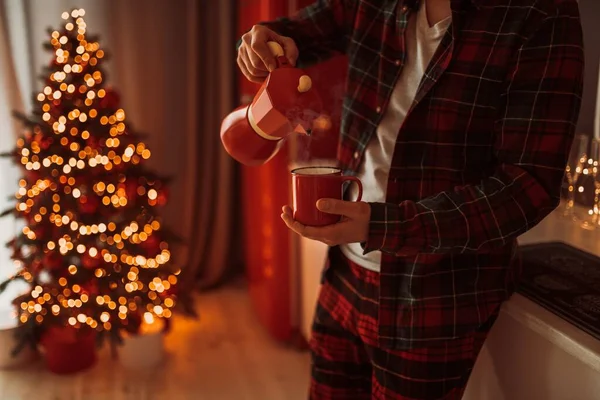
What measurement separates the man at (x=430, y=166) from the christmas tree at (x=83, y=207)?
3.64ft

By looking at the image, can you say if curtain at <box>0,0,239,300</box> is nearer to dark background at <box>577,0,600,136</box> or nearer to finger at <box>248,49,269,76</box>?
finger at <box>248,49,269,76</box>

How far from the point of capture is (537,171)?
90 cm

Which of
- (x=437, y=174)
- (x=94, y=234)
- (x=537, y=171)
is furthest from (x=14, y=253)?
(x=537, y=171)

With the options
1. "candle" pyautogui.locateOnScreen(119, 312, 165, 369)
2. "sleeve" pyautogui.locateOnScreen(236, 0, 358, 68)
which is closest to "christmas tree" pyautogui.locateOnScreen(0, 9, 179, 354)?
"candle" pyautogui.locateOnScreen(119, 312, 165, 369)

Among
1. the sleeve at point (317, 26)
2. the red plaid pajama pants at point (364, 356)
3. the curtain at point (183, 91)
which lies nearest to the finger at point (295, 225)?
the red plaid pajama pants at point (364, 356)

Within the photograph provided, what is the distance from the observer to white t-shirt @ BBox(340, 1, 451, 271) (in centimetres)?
105

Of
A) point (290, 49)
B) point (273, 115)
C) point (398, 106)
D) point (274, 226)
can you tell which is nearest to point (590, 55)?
point (398, 106)

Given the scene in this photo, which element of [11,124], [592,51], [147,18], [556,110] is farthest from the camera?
[147,18]

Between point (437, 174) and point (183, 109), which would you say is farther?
point (183, 109)

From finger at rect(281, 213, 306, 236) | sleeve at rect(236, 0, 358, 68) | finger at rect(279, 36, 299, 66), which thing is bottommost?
finger at rect(281, 213, 306, 236)

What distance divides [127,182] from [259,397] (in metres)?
0.93

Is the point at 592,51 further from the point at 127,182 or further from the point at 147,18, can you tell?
the point at 147,18

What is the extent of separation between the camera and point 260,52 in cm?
109

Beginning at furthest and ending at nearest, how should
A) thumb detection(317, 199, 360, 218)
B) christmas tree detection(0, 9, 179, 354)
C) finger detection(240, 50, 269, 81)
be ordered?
christmas tree detection(0, 9, 179, 354), finger detection(240, 50, 269, 81), thumb detection(317, 199, 360, 218)
